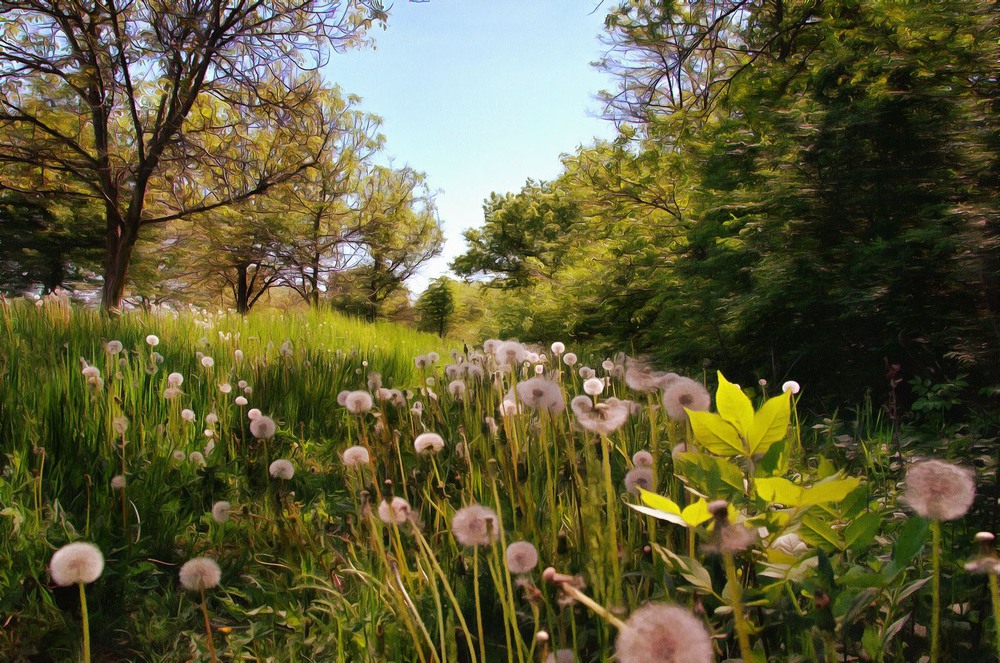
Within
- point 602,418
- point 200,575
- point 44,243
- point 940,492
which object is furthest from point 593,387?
point 44,243

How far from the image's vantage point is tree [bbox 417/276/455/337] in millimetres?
25828

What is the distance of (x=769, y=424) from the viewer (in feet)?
2.99

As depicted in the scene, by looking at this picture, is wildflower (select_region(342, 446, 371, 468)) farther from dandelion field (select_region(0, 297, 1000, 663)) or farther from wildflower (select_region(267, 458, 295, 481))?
wildflower (select_region(267, 458, 295, 481))

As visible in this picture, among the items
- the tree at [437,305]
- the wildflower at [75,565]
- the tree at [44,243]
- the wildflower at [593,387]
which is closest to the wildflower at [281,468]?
the wildflower at [75,565]

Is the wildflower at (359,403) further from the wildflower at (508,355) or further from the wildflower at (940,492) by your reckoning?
the wildflower at (940,492)

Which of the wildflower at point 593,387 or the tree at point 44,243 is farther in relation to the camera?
the tree at point 44,243

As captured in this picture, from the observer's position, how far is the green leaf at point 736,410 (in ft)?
2.97

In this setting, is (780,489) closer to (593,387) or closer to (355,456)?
(593,387)

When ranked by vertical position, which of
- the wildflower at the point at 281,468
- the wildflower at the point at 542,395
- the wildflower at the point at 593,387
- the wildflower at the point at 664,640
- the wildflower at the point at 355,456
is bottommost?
the wildflower at the point at 281,468

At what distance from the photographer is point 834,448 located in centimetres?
241

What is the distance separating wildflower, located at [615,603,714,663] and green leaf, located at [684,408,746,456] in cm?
39

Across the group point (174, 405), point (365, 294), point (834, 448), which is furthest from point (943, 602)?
point (365, 294)

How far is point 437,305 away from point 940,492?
25.8 m

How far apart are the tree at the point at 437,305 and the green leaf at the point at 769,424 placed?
986 inches
